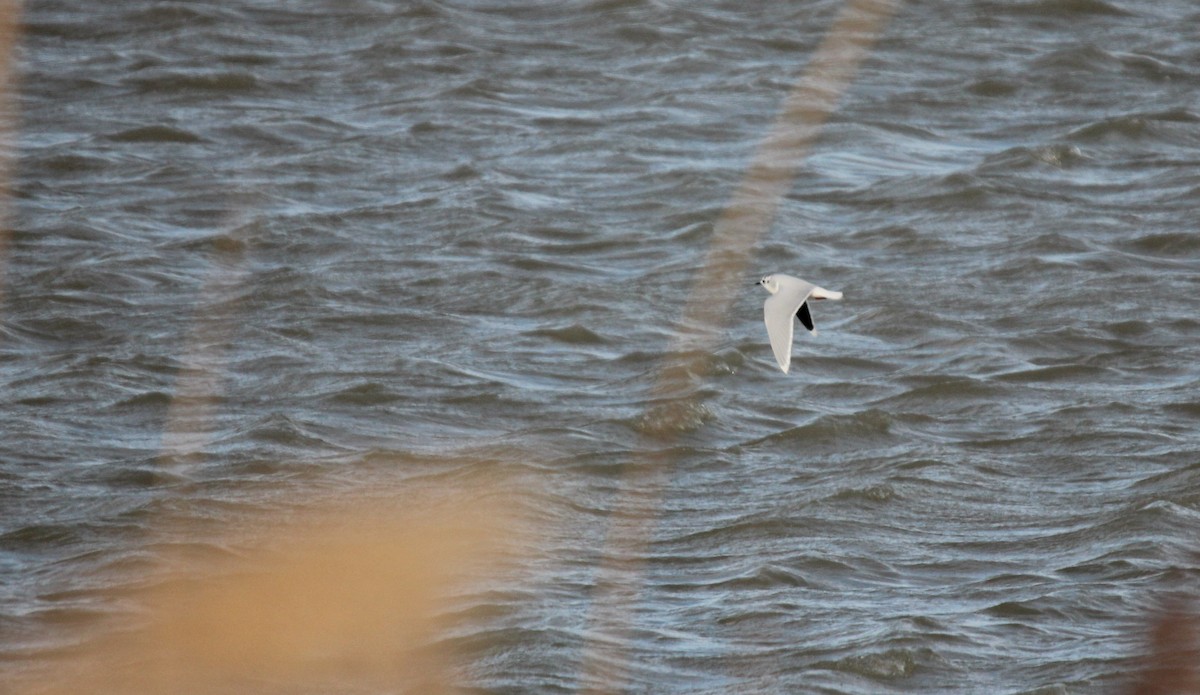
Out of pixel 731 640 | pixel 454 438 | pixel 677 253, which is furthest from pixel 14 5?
pixel 731 640

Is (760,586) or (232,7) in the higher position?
(232,7)

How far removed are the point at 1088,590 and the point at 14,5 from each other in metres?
7.85

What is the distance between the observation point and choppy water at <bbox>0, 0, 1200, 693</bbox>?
19.4 ft

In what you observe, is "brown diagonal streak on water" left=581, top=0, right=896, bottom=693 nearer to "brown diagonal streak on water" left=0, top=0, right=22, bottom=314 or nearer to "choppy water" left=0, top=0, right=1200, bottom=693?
"choppy water" left=0, top=0, right=1200, bottom=693

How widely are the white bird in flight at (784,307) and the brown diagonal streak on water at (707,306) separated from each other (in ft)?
3.94

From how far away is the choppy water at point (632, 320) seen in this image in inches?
233

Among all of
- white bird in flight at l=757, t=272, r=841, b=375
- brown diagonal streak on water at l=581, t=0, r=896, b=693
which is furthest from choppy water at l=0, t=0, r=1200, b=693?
white bird in flight at l=757, t=272, r=841, b=375

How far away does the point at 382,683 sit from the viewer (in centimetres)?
532

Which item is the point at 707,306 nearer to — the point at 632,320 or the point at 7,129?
the point at 632,320

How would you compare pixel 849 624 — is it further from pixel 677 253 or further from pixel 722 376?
pixel 677 253

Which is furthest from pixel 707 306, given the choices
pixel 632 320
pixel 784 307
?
pixel 784 307

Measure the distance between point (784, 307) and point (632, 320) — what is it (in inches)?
151

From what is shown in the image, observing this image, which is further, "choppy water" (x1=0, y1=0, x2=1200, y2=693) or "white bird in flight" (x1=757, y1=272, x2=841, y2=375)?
"choppy water" (x1=0, y1=0, x2=1200, y2=693)

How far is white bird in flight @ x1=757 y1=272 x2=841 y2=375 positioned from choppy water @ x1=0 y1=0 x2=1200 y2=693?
1.17 meters
